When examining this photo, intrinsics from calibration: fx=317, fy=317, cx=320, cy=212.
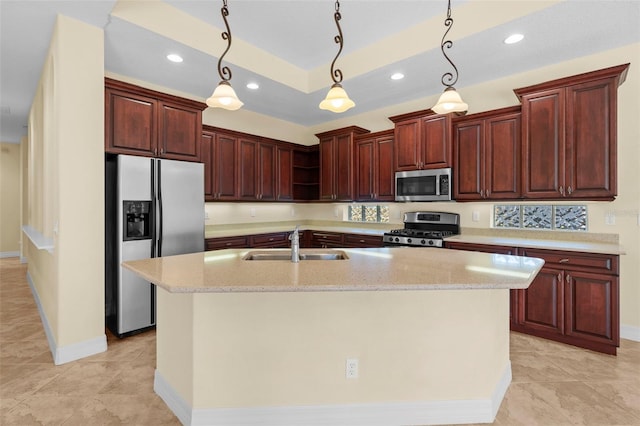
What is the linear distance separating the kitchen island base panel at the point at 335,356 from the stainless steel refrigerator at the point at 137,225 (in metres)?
1.49

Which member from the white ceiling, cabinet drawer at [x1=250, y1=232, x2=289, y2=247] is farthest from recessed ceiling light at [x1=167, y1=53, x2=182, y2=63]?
cabinet drawer at [x1=250, y1=232, x2=289, y2=247]

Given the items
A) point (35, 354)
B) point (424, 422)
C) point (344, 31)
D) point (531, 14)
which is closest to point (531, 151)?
point (531, 14)

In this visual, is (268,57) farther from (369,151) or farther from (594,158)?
(594,158)

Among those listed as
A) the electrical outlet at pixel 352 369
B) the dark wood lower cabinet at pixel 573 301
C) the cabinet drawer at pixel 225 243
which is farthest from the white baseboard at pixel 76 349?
the dark wood lower cabinet at pixel 573 301

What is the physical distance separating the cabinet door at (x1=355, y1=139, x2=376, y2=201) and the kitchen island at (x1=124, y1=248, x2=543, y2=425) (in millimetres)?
2907

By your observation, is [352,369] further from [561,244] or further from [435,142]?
[435,142]

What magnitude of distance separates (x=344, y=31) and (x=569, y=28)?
6.55ft

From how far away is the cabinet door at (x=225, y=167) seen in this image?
4312 mm

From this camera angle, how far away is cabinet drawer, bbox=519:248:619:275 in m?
2.66

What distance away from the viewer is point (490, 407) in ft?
6.12

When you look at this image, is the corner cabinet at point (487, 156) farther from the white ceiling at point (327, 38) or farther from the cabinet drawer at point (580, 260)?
the cabinet drawer at point (580, 260)

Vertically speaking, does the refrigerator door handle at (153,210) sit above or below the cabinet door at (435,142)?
below

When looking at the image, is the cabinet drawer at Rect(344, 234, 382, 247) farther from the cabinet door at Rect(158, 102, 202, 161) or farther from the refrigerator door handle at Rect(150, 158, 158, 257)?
the refrigerator door handle at Rect(150, 158, 158, 257)

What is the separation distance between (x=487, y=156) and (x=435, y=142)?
24.8 inches
